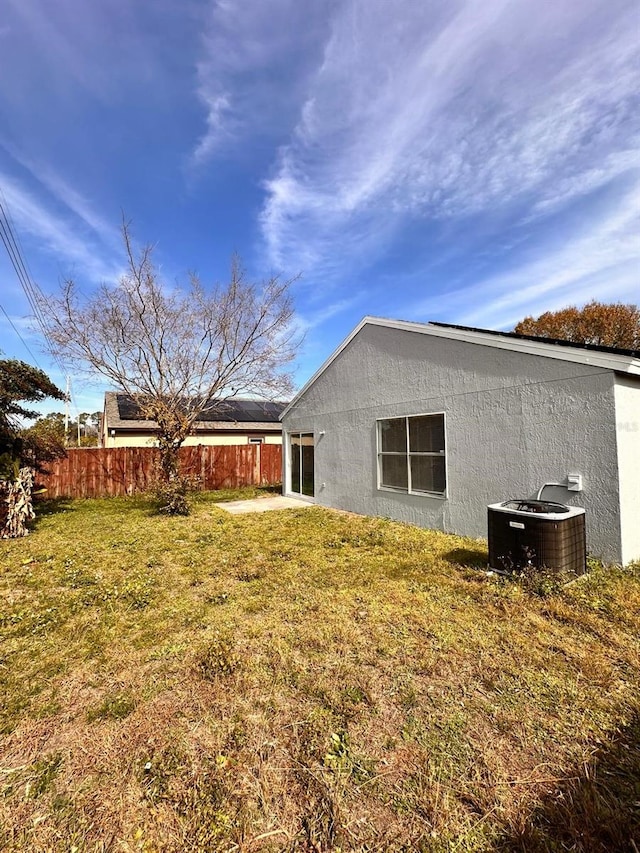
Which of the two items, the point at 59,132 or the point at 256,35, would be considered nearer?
the point at 256,35

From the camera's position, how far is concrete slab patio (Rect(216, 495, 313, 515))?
1041 centimetres

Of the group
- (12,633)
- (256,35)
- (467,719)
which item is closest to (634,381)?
(467,719)

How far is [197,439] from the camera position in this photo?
1912cm

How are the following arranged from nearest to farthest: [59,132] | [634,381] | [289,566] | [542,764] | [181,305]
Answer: [542,764], [634,381], [289,566], [59,132], [181,305]

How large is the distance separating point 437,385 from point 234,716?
6.10 meters

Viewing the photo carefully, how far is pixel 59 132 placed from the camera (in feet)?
28.5

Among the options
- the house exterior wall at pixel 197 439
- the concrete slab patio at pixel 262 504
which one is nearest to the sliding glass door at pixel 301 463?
the concrete slab patio at pixel 262 504

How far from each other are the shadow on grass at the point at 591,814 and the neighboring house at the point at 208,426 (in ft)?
53.2

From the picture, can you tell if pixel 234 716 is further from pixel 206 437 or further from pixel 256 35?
pixel 206 437

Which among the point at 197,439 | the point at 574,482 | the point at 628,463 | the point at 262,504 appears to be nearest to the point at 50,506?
the point at 262,504

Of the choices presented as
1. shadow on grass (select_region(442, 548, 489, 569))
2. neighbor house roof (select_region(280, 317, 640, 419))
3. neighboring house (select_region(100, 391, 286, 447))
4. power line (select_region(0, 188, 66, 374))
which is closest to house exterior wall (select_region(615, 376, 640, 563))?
neighbor house roof (select_region(280, 317, 640, 419))

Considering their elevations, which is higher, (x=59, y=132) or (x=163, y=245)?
(x=59, y=132)

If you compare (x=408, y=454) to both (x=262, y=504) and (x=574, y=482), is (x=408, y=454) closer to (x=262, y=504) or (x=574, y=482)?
(x=574, y=482)

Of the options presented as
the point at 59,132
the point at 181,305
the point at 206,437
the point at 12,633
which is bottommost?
the point at 12,633
